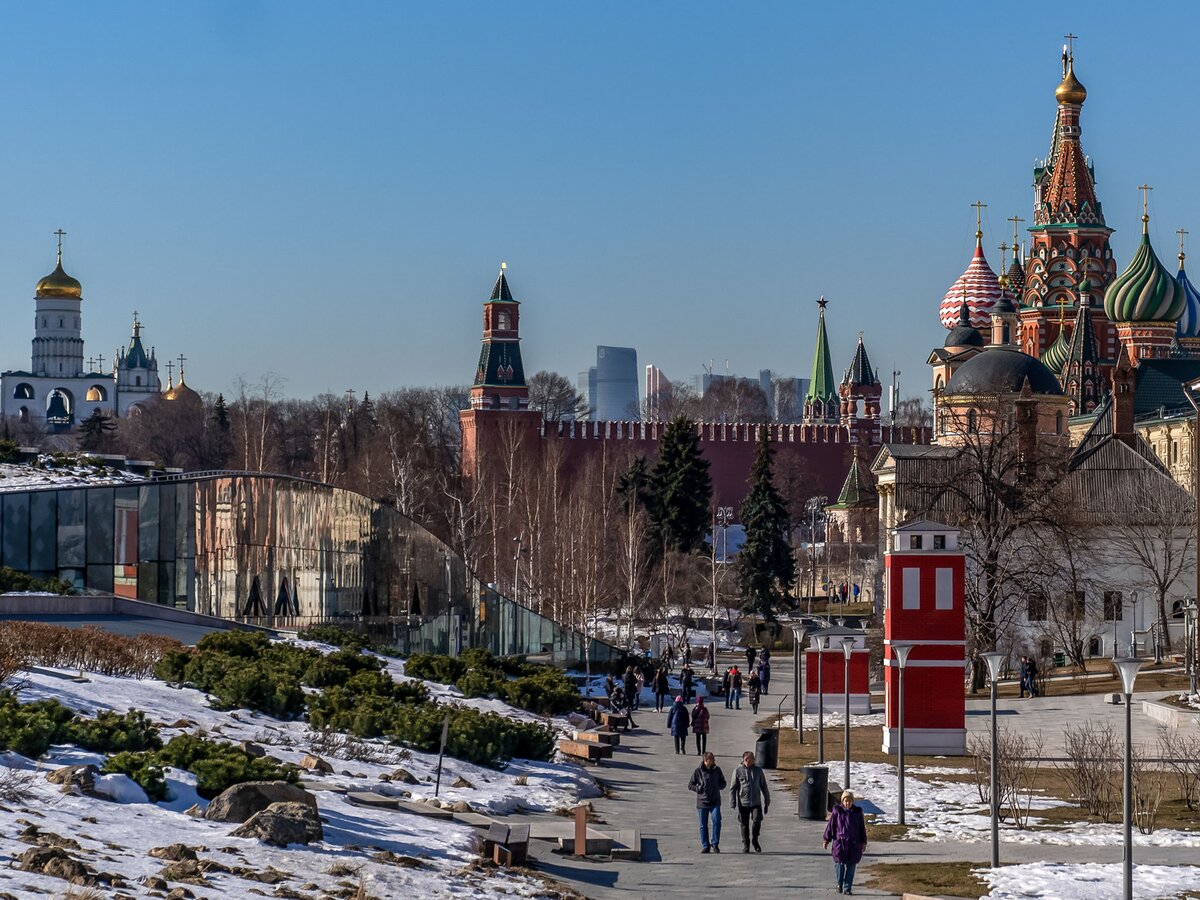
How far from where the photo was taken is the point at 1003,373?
7588cm

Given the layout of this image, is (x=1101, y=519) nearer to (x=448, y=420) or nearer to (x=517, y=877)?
(x=517, y=877)

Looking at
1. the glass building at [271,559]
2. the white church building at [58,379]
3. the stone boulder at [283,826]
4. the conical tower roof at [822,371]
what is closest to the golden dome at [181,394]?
the white church building at [58,379]

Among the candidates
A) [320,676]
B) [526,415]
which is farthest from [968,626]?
[526,415]

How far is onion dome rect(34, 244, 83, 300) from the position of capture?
155125 millimetres

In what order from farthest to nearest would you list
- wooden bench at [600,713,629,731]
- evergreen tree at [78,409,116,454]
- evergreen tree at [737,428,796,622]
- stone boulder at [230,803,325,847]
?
evergreen tree at [78,409,116,454]
evergreen tree at [737,428,796,622]
wooden bench at [600,713,629,731]
stone boulder at [230,803,325,847]

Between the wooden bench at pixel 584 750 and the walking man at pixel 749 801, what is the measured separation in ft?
27.6

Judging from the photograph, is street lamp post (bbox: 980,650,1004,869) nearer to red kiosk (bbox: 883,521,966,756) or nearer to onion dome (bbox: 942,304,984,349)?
red kiosk (bbox: 883,521,966,756)

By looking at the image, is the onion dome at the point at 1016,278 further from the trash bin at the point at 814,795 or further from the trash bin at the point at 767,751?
the trash bin at the point at 814,795

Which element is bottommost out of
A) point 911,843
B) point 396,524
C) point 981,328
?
point 911,843

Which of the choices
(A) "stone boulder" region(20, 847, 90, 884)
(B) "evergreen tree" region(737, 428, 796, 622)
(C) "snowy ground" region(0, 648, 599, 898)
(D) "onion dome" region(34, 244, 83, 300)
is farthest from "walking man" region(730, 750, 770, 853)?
(D) "onion dome" region(34, 244, 83, 300)

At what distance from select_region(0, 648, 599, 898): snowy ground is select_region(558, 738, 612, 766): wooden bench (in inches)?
206

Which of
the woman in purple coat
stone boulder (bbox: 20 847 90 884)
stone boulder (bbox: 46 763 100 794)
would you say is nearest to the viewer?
stone boulder (bbox: 20 847 90 884)

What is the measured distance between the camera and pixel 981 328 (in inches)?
3986

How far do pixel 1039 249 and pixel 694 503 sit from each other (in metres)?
35.7
